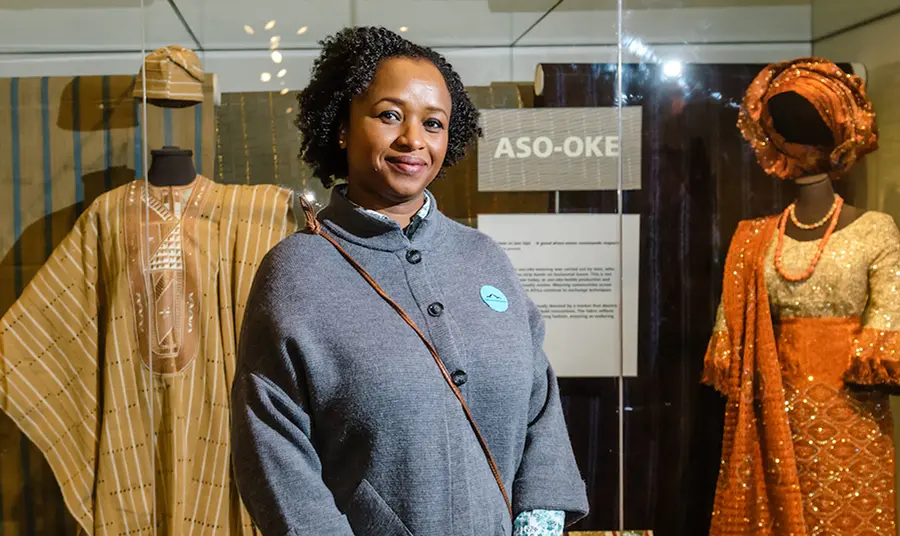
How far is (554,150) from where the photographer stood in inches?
91.2

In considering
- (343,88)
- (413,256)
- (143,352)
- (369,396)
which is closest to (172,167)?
(143,352)

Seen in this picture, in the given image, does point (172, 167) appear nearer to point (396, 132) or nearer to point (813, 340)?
point (396, 132)

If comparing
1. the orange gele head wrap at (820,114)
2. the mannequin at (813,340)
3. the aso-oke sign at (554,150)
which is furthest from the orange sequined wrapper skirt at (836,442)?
the aso-oke sign at (554,150)

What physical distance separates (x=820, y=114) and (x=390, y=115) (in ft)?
3.92

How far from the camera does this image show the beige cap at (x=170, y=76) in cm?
217

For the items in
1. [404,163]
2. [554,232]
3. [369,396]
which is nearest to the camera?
[369,396]

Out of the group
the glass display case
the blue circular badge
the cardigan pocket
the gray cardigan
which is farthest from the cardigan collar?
the glass display case

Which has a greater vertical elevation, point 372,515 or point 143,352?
point 143,352

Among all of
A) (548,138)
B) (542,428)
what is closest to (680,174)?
(548,138)

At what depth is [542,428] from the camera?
1.49m

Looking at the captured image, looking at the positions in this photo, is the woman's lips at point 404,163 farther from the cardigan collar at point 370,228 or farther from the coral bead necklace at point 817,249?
the coral bead necklace at point 817,249

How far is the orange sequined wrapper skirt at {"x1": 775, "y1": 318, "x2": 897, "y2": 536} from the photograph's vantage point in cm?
219

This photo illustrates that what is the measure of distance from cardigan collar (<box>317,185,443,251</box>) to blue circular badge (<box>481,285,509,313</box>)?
109 mm

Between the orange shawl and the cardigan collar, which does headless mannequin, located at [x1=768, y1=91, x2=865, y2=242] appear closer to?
A: the orange shawl
